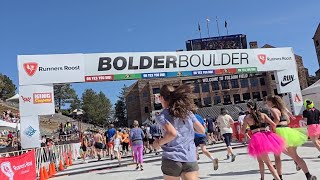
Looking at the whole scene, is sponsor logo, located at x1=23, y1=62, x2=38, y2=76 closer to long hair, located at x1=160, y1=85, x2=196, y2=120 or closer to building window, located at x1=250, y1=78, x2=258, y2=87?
long hair, located at x1=160, y1=85, x2=196, y2=120

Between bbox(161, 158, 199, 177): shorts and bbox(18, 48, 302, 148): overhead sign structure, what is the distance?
11.1 m

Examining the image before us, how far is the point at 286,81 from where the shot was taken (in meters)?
18.0

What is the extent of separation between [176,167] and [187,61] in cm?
1319

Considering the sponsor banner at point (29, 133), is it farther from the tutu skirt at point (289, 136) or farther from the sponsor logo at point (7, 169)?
the tutu skirt at point (289, 136)

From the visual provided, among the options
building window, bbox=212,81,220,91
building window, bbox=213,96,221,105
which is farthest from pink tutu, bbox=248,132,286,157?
building window, bbox=212,81,220,91

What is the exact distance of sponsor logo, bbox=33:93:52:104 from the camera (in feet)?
45.4

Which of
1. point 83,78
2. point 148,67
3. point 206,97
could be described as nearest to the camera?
point 83,78

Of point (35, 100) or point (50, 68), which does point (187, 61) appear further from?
point (35, 100)

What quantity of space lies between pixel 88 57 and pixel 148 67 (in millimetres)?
2841

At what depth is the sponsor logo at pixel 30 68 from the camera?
45.6ft

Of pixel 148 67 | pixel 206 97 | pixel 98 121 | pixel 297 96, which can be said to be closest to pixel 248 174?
pixel 148 67

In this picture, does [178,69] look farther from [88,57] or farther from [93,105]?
[93,105]

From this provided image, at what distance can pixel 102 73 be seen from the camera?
1541cm

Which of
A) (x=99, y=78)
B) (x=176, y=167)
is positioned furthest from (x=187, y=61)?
(x=176, y=167)
